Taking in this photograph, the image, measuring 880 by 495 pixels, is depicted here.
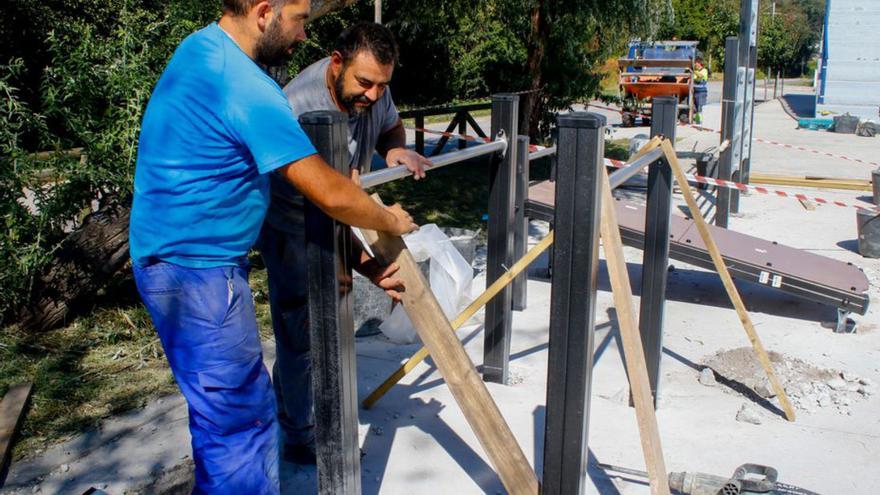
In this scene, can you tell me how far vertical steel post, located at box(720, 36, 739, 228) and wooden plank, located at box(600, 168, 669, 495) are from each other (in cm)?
603

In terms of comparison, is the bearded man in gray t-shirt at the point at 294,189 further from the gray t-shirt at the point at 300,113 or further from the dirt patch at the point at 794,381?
the dirt patch at the point at 794,381

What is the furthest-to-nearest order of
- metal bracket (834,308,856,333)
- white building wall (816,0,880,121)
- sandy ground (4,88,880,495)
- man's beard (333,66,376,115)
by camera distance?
1. white building wall (816,0,880,121)
2. metal bracket (834,308,856,333)
3. sandy ground (4,88,880,495)
4. man's beard (333,66,376,115)

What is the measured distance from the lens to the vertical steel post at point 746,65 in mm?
8586

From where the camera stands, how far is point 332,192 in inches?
81.0

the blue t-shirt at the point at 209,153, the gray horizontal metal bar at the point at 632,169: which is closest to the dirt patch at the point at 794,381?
the gray horizontal metal bar at the point at 632,169

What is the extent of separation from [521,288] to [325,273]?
3.60 m

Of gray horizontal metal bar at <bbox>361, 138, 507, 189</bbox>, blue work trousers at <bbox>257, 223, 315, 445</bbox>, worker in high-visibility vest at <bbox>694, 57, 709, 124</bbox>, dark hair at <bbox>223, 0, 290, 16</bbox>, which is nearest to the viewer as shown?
dark hair at <bbox>223, 0, 290, 16</bbox>

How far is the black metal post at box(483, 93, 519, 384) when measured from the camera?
13.5 ft

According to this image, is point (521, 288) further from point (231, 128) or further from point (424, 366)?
point (231, 128)

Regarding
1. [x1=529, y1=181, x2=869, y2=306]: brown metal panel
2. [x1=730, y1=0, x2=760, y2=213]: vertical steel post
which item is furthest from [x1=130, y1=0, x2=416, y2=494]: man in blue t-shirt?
[x1=730, y1=0, x2=760, y2=213]: vertical steel post

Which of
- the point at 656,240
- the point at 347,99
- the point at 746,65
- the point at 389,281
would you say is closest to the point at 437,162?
the point at 347,99

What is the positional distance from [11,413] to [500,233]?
254 cm

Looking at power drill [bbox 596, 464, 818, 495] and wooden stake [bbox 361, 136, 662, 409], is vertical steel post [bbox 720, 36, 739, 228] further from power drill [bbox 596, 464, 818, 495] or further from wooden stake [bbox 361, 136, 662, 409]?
power drill [bbox 596, 464, 818, 495]

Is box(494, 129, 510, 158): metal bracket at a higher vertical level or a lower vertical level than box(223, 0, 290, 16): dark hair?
lower
